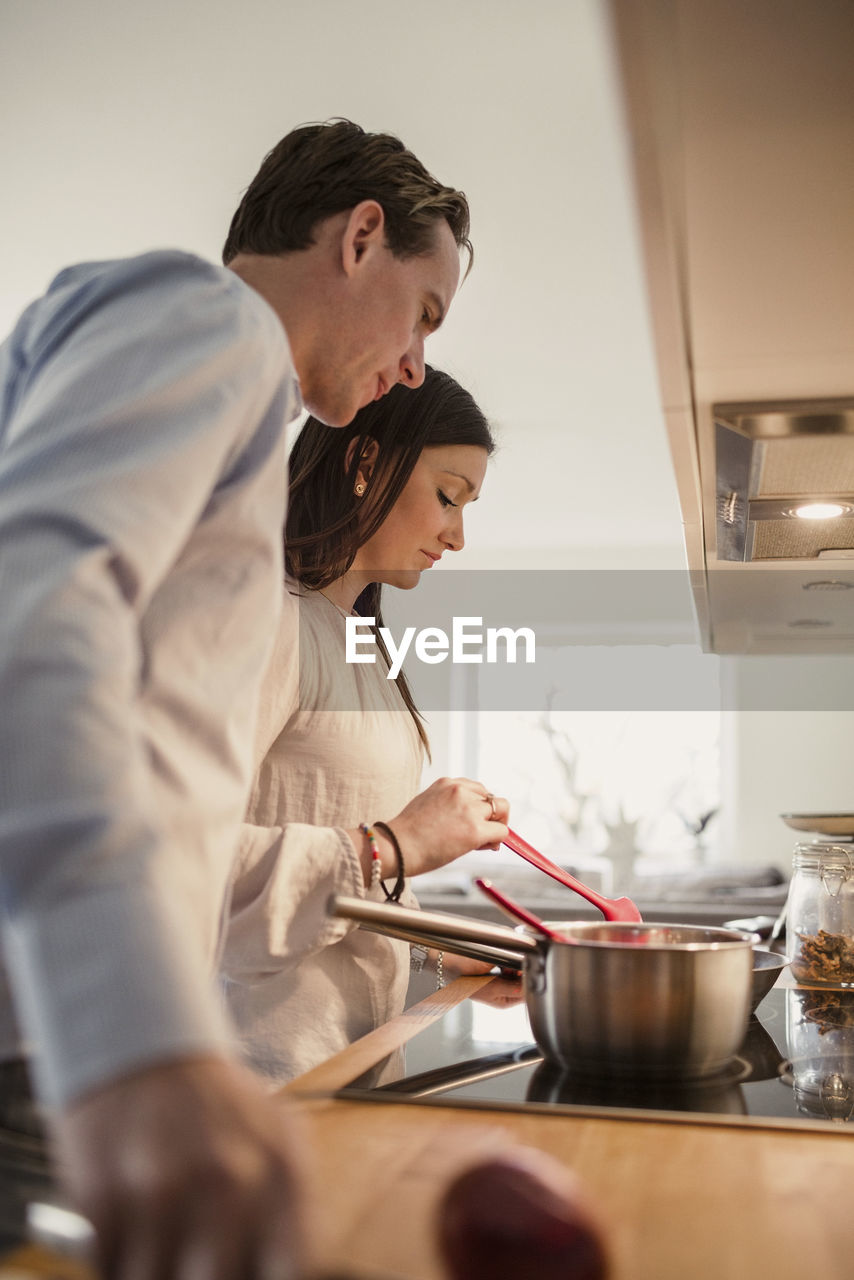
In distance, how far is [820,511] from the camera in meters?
1.32

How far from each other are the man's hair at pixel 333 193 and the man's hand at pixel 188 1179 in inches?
26.9

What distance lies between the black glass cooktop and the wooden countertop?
0.06 ft

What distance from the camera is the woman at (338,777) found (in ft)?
3.19

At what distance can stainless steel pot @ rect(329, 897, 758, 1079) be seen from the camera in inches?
29.2

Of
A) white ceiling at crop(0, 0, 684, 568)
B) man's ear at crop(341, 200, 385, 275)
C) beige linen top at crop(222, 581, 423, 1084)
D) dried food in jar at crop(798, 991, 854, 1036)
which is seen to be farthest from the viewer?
white ceiling at crop(0, 0, 684, 568)

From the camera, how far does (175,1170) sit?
0.86ft

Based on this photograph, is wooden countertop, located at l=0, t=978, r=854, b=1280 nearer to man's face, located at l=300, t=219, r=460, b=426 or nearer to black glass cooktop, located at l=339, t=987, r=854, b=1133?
black glass cooktop, located at l=339, t=987, r=854, b=1133

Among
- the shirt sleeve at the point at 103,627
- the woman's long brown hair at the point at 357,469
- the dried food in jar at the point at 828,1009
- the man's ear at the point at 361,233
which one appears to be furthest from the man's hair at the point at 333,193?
the dried food in jar at the point at 828,1009

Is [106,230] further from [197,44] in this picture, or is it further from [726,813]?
[726,813]

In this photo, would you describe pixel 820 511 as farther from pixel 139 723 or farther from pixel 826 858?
pixel 139 723

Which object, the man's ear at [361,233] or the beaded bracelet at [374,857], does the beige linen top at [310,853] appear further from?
the man's ear at [361,233]

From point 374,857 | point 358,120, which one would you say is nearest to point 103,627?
point 374,857

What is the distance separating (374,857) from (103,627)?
0.70 metres

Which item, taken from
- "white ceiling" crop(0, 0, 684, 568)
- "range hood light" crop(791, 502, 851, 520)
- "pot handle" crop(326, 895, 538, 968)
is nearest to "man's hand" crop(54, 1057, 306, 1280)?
"pot handle" crop(326, 895, 538, 968)
